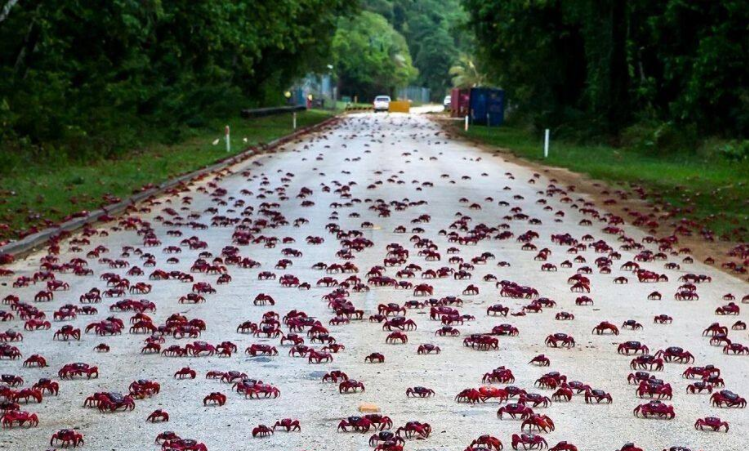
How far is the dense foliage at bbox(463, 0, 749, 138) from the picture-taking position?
123 feet

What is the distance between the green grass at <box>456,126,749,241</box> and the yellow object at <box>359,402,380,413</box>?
38.8 feet

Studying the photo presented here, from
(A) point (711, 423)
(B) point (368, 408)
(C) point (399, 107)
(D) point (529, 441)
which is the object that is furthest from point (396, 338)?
(C) point (399, 107)

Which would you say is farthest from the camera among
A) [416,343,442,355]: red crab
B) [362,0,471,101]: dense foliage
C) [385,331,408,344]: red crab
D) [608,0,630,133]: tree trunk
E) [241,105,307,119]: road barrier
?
[362,0,471,101]: dense foliage

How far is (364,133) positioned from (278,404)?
52520 millimetres

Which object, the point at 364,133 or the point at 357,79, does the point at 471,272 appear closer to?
the point at 364,133

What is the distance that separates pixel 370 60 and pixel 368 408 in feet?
437

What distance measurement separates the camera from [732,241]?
18.7m

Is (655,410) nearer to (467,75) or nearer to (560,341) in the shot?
(560,341)

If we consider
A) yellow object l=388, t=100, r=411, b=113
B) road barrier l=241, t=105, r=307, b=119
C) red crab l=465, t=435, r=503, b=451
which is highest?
red crab l=465, t=435, r=503, b=451

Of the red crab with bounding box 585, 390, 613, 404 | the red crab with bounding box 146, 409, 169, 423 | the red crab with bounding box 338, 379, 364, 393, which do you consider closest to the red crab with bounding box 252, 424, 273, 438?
the red crab with bounding box 146, 409, 169, 423

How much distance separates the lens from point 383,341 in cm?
1054

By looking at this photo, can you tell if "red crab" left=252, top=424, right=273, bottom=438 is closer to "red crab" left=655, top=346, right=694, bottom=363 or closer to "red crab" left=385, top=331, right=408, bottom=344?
"red crab" left=385, top=331, right=408, bottom=344

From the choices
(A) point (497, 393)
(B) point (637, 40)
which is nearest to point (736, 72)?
(B) point (637, 40)

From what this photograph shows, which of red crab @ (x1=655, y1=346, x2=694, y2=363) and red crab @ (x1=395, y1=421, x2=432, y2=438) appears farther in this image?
red crab @ (x1=655, y1=346, x2=694, y2=363)
